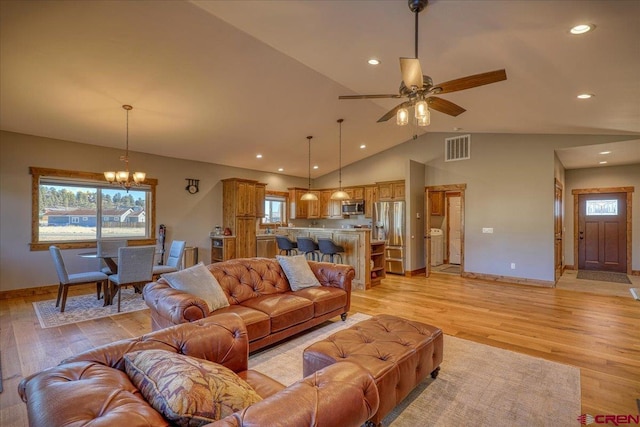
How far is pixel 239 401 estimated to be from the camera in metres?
1.15

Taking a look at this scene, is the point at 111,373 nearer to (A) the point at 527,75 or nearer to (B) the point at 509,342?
(B) the point at 509,342

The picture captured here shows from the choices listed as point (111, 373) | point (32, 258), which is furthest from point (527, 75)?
point (32, 258)

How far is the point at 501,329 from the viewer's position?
3740 millimetres

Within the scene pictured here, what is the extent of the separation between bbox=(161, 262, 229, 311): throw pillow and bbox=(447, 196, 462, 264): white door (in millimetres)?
7690

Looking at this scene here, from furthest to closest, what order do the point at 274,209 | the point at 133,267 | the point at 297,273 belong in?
1. the point at 274,209
2. the point at 133,267
3. the point at 297,273

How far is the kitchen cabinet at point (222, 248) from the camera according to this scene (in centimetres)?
729

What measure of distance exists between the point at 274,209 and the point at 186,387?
8439 millimetres

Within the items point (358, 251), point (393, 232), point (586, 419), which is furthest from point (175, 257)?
point (586, 419)

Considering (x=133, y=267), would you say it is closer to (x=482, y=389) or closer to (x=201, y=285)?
(x=201, y=285)

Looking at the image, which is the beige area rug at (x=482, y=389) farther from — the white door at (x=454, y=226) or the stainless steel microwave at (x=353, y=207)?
the white door at (x=454, y=226)

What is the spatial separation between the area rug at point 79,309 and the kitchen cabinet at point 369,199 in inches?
235

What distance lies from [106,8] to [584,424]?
17.1 feet

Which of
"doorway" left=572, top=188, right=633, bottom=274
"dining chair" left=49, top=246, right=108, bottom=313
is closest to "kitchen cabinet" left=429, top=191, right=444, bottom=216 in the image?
"doorway" left=572, top=188, right=633, bottom=274

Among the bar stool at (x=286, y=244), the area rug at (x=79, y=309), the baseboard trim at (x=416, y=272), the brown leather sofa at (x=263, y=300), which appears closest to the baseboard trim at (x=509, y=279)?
the baseboard trim at (x=416, y=272)
